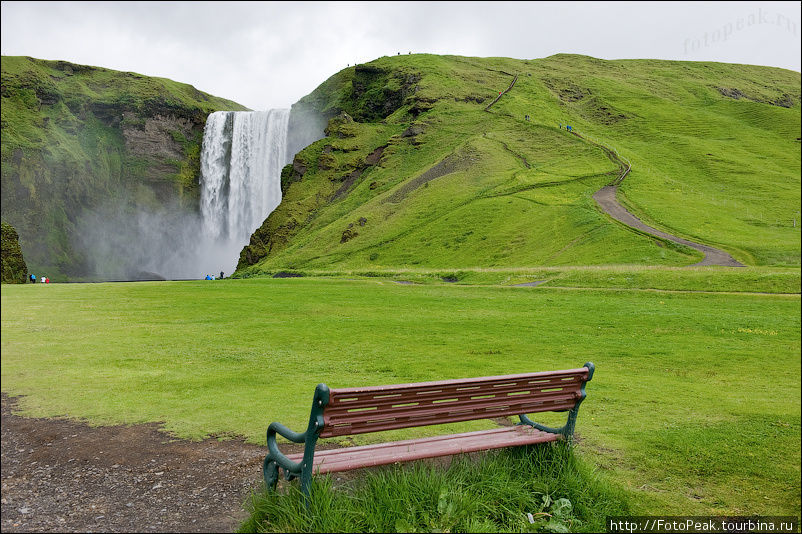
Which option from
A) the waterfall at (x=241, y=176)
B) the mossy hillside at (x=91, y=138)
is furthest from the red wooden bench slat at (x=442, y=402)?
the waterfall at (x=241, y=176)

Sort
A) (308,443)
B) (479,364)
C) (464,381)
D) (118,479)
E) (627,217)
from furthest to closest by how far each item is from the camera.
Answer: (627,217), (479,364), (118,479), (464,381), (308,443)

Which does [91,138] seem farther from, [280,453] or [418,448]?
[418,448]

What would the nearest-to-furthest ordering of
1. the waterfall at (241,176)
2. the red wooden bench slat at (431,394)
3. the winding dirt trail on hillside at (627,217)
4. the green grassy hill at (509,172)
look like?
the red wooden bench slat at (431,394)
the winding dirt trail on hillside at (627,217)
the green grassy hill at (509,172)
the waterfall at (241,176)

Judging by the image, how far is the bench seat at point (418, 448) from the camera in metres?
5.33

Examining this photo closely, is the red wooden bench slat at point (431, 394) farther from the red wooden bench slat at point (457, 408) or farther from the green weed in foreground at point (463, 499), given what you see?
the green weed in foreground at point (463, 499)

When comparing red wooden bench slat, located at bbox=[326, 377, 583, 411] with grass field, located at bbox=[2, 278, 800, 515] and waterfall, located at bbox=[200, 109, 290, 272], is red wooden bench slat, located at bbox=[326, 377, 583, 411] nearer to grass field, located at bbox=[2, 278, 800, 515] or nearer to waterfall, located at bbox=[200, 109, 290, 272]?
grass field, located at bbox=[2, 278, 800, 515]

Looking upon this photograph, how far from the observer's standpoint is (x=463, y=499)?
5.36 metres

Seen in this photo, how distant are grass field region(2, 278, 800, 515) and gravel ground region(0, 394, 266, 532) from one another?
629 millimetres

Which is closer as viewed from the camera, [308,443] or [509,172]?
[308,443]

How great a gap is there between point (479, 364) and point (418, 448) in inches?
297

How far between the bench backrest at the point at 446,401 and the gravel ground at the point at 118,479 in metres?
1.76

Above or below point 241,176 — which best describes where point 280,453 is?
below

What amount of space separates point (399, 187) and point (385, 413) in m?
79.3

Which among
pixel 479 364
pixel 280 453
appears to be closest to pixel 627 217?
pixel 479 364
